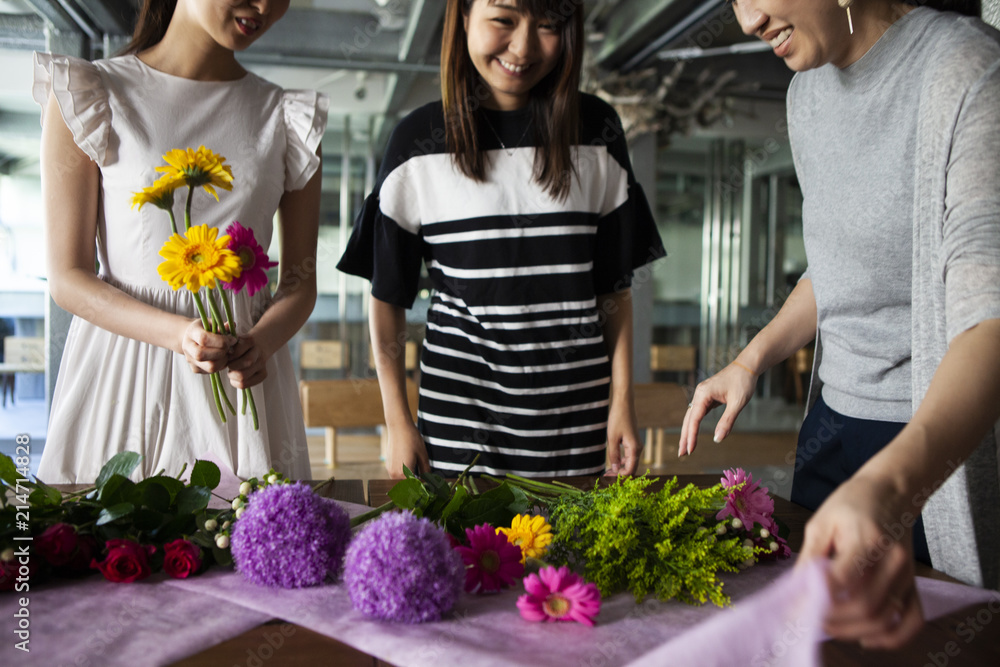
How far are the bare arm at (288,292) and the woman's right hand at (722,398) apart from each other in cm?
69

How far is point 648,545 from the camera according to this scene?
742 millimetres

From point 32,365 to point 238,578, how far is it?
424 centimetres

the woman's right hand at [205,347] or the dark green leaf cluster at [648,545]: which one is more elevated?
the woman's right hand at [205,347]

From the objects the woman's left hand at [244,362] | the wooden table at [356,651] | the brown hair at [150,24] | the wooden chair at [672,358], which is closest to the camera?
the wooden table at [356,651]

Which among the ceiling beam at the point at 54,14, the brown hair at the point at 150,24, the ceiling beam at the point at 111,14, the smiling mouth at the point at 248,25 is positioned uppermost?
the ceiling beam at the point at 111,14

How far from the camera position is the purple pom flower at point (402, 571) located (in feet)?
2.08

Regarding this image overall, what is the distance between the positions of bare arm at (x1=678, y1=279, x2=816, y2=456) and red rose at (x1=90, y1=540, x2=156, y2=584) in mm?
704

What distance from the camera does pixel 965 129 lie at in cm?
80

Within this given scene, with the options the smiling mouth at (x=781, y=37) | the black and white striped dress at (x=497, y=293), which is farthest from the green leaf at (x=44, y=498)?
the smiling mouth at (x=781, y=37)

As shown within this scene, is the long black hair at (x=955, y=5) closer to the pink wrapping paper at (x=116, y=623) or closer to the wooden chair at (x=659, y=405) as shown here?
the pink wrapping paper at (x=116, y=623)

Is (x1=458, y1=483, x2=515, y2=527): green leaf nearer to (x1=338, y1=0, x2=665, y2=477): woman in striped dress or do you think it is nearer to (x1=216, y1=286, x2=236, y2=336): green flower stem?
(x1=216, y1=286, x2=236, y2=336): green flower stem

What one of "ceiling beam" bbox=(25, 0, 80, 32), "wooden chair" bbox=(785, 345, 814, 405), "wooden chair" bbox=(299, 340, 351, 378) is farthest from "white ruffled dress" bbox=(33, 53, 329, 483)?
"wooden chair" bbox=(785, 345, 814, 405)

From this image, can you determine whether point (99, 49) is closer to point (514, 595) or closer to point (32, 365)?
point (32, 365)

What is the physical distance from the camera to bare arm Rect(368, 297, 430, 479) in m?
1.43
